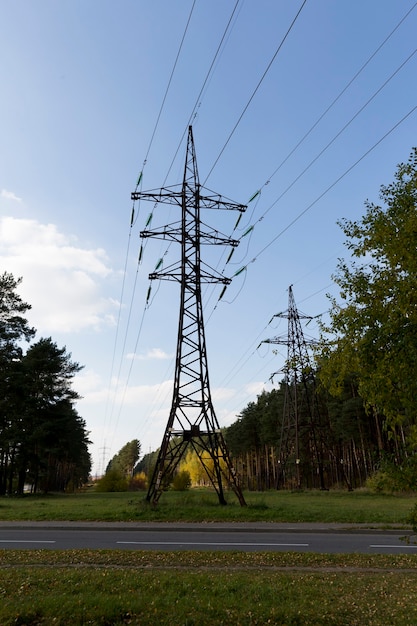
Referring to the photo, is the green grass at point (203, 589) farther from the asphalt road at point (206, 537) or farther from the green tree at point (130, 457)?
the green tree at point (130, 457)

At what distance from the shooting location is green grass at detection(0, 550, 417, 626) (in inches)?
229

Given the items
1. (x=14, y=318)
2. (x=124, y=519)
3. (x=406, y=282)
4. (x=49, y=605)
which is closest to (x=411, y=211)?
(x=406, y=282)

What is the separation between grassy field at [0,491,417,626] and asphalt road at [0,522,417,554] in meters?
1.52

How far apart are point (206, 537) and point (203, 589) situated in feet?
24.8

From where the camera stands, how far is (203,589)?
7.02m

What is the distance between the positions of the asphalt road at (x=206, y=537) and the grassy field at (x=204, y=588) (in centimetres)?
152

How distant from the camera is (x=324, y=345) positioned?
265 inches

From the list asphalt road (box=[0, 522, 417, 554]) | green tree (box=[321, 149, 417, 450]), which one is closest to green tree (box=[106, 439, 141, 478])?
asphalt road (box=[0, 522, 417, 554])

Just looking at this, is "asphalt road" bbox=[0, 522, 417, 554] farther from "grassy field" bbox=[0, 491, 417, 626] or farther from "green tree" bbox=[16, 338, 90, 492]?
"green tree" bbox=[16, 338, 90, 492]

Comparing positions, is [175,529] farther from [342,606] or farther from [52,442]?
[52,442]

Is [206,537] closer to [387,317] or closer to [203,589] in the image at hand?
[203,589]

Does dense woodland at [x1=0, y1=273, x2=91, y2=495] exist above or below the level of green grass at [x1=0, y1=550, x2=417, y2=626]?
above

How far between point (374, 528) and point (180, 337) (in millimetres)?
10602

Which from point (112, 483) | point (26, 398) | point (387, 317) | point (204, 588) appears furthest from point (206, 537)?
point (112, 483)
